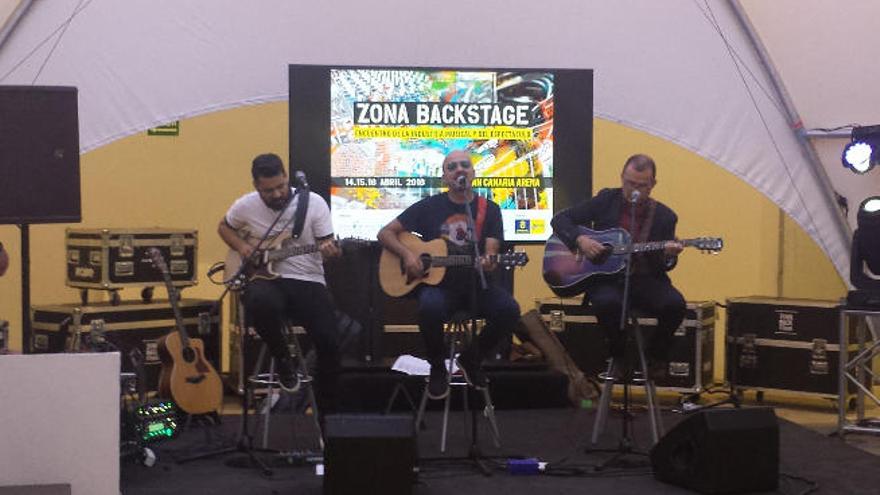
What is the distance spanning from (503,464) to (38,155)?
2.61 m

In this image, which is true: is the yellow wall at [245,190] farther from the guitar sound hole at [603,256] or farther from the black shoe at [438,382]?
the black shoe at [438,382]

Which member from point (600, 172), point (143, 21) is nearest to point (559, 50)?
point (600, 172)

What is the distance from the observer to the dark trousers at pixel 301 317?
628cm

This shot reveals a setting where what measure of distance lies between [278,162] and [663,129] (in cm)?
314

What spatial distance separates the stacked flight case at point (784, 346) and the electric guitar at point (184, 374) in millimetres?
3519

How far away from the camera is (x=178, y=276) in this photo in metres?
8.28

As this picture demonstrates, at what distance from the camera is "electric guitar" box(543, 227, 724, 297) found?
6.46 m

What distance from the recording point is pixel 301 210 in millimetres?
6355

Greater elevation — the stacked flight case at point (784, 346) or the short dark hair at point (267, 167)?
the short dark hair at point (267, 167)

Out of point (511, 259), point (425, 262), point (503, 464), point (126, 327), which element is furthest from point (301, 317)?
point (126, 327)

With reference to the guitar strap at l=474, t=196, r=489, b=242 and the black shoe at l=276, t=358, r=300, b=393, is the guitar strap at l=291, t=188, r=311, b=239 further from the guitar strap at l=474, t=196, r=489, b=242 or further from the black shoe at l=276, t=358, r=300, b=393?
the guitar strap at l=474, t=196, r=489, b=242

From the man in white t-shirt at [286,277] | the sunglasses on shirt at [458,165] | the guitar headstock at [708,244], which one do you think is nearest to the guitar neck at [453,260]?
the sunglasses on shirt at [458,165]

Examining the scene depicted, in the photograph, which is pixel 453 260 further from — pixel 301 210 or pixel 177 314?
pixel 177 314

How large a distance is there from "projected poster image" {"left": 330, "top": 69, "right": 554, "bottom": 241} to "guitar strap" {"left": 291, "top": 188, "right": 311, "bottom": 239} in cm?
172
